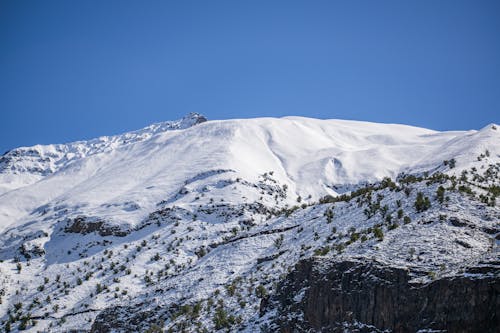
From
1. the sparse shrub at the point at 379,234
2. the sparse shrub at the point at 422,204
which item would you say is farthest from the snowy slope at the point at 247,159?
the sparse shrub at the point at 379,234

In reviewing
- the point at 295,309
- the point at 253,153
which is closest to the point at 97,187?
the point at 253,153

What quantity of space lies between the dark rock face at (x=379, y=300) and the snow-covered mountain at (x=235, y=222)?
17 cm

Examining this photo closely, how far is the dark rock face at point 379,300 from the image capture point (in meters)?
16.2

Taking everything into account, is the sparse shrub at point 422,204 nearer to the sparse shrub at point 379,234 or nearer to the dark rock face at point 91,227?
the sparse shrub at point 379,234

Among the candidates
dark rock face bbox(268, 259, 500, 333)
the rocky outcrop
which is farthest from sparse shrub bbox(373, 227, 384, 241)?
the rocky outcrop

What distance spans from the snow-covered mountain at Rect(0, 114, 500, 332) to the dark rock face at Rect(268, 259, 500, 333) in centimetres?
17

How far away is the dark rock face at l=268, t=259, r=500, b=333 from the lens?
1616 cm

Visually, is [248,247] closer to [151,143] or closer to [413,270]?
[413,270]

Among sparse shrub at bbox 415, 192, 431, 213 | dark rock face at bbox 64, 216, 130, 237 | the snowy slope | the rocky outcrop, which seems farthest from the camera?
the snowy slope

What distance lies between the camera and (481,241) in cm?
2127

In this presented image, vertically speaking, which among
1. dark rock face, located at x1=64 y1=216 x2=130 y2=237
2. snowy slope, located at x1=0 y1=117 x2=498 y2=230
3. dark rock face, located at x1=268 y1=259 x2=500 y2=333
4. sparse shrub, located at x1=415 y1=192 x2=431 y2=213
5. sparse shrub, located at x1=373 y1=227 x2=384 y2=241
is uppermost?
snowy slope, located at x1=0 y1=117 x2=498 y2=230

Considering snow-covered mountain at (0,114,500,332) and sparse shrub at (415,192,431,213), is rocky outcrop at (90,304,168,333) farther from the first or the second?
sparse shrub at (415,192,431,213)

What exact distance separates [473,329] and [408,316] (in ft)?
7.12

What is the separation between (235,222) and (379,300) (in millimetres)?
27306
